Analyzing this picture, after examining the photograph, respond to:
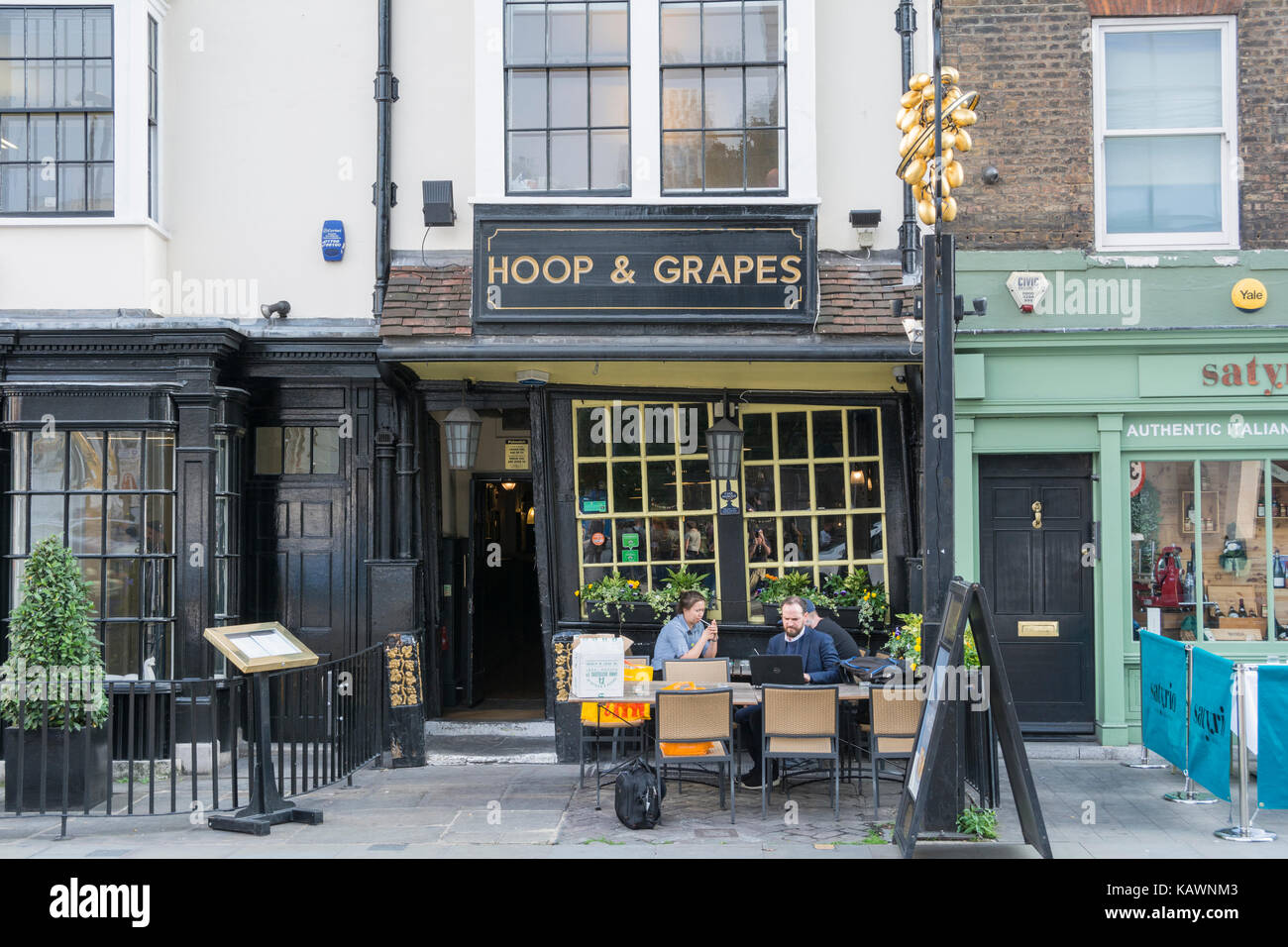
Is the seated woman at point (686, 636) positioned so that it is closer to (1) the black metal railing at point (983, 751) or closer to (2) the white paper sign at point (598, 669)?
(2) the white paper sign at point (598, 669)

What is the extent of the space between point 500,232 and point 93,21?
14.4 feet

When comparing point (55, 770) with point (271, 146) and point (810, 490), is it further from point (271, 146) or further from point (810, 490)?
point (810, 490)

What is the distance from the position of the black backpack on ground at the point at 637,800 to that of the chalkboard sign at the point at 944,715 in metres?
1.72

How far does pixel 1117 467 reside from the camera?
10469 millimetres

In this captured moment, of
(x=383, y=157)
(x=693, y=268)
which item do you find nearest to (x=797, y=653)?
(x=693, y=268)

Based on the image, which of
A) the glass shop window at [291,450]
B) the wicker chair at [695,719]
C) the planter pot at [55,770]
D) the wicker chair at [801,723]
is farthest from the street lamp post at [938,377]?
the glass shop window at [291,450]

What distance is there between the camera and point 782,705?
28.2 ft

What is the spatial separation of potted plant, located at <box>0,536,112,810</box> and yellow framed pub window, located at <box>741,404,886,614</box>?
19.0 ft

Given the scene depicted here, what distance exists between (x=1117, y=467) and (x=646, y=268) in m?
4.68

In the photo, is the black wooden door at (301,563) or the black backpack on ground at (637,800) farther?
the black wooden door at (301,563)

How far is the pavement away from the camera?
7664 millimetres

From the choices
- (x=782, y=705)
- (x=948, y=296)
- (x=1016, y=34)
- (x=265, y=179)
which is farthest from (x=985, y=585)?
(x=265, y=179)

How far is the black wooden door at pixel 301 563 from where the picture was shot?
11.1m

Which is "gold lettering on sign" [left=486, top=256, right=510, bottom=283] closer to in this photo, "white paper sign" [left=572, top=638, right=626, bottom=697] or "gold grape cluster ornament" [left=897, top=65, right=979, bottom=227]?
"white paper sign" [left=572, top=638, right=626, bottom=697]
